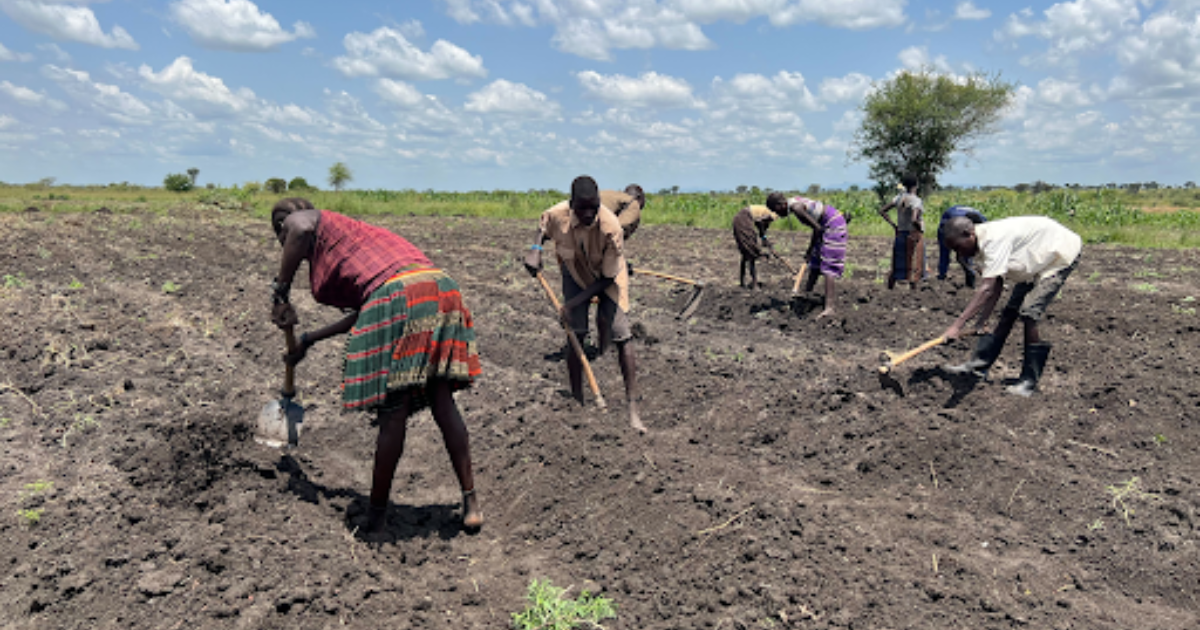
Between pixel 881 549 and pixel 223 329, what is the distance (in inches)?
240

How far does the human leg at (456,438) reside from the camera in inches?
132

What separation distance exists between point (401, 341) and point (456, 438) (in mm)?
558

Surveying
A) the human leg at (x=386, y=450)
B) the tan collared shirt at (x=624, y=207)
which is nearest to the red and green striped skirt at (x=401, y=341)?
the human leg at (x=386, y=450)

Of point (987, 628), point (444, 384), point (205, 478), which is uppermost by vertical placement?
point (444, 384)

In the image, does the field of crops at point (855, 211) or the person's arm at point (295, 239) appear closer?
the person's arm at point (295, 239)

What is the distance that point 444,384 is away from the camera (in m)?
3.33

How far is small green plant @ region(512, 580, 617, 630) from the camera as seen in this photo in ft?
9.28

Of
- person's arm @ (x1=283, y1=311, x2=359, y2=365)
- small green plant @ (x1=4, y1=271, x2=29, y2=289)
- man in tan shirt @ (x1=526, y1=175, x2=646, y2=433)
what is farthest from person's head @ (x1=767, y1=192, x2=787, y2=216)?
small green plant @ (x1=4, y1=271, x2=29, y2=289)

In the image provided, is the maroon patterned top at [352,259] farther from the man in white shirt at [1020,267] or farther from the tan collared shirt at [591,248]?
the man in white shirt at [1020,267]

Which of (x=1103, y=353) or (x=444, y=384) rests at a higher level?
(x=444, y=384)

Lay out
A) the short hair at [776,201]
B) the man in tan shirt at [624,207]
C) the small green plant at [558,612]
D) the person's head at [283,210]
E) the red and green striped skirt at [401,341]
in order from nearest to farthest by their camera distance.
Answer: the small green plant at [558,612]
the red and green striped skirt at [401,341]
the person's head at [283,210]
the man in tan shirt at [624,207]
the short hair at [776,201]

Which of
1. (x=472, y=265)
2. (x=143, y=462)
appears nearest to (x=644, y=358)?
(x=143, y=462)

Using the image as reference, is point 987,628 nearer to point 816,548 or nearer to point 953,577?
point 953,577

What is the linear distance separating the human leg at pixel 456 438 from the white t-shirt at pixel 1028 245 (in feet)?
12.1
